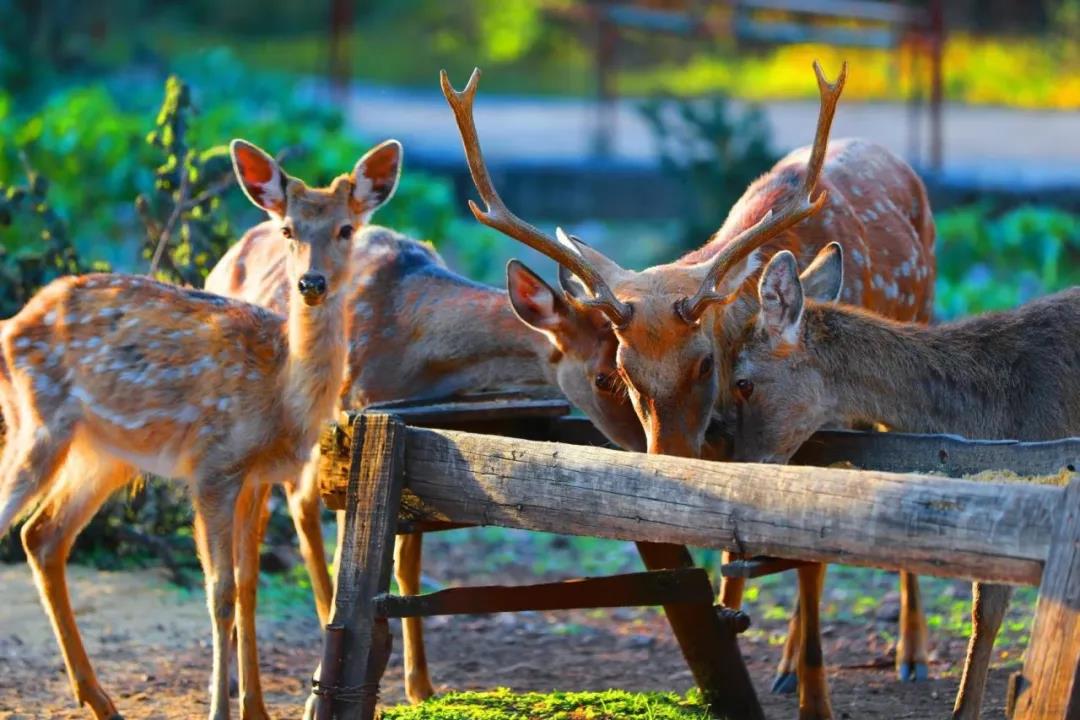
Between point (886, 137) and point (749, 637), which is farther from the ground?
point (886, 137)

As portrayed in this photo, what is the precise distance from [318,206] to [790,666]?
282 centimetres

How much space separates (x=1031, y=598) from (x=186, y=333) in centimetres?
461

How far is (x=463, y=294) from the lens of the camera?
Result: 7.39 m

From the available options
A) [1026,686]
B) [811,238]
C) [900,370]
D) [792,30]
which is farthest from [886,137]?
[1026,686]

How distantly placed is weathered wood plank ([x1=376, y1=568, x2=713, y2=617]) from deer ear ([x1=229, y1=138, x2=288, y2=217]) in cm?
219

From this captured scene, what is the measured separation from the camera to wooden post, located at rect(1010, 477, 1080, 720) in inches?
160

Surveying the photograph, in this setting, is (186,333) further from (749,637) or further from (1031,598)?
(1031,598)

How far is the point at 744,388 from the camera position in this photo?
6027 mm

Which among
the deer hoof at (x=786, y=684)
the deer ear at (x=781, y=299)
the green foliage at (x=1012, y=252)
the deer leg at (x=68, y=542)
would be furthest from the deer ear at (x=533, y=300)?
the green foliage at (x=1012, y=252)

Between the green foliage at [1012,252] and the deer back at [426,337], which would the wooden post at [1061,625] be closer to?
the deer back at [426,337]

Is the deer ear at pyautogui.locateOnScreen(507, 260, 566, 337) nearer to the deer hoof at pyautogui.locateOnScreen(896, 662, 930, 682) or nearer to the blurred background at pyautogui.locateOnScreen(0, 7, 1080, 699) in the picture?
the blurred background at pyautogui.locateOnScreen(0, 7, 1080, 699)

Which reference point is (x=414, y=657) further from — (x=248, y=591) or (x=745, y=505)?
(x=745, y=505)

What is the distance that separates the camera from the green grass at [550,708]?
562cm

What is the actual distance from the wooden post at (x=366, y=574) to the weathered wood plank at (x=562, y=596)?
8 cm
